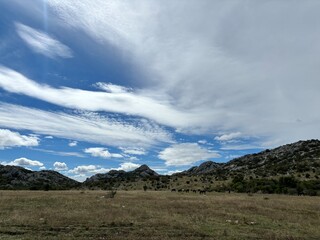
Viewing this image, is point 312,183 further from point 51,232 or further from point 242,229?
point 51,232

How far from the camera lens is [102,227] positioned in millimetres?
22141

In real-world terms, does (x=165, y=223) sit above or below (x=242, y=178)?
below

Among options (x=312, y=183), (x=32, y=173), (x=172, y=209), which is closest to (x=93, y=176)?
(x=32, y=173)

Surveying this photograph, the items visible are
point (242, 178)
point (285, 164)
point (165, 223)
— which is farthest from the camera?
point (285, 164)

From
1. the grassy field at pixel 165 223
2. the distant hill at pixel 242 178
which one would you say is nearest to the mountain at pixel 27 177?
the distant hill at pixel 242 178

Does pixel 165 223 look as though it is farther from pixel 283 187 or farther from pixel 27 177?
pixel 27 177

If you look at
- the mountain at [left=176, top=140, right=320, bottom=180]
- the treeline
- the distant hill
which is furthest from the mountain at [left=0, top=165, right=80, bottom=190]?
the treeline

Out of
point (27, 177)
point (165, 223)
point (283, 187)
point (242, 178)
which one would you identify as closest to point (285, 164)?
point (242, 178)

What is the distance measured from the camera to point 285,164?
10444cm

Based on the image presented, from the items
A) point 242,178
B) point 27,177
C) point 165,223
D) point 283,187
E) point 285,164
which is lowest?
point 165,223

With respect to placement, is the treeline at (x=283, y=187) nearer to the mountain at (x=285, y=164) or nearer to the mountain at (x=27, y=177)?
the mountain at (x=285, y=164)

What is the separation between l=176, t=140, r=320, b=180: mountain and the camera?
8811cm

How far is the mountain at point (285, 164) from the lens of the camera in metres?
88.1

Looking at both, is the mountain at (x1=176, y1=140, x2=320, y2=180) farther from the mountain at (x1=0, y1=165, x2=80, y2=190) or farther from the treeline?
the mountain at (x1=0, y1=165, x2=80, y2=190)
